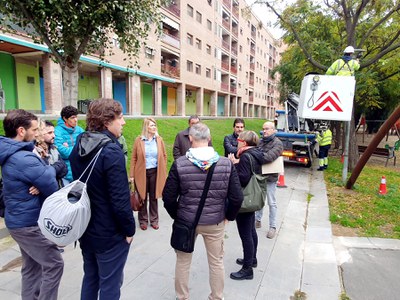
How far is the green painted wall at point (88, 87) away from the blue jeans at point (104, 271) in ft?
69.9

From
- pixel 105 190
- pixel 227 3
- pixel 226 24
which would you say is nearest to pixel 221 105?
pixel 226 24

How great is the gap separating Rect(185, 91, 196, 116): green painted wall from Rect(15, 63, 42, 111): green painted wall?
61.1 feet

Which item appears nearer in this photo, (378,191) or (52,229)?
(52,229)

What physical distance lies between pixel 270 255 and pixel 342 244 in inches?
49.1

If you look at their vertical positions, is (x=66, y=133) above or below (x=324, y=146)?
above

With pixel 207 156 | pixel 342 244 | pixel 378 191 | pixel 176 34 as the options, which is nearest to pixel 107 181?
pixel 207 156

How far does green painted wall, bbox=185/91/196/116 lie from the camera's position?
34219 mm

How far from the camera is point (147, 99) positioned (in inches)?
1084

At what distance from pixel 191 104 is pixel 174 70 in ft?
27.0

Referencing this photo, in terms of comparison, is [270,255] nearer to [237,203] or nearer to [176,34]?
[237,203]

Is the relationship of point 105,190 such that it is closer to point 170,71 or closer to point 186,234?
point 186,234

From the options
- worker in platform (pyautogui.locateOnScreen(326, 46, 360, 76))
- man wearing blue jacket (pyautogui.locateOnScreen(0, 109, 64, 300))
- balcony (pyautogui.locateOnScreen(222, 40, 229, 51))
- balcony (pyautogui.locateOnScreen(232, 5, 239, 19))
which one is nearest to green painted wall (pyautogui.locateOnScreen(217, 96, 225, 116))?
balcony (pyautogui.locateOnScreen(222, 40, 229, 51))

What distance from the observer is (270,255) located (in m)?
3.62

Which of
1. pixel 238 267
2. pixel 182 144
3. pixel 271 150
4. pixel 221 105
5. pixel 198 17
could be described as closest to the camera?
pixel 238 267
